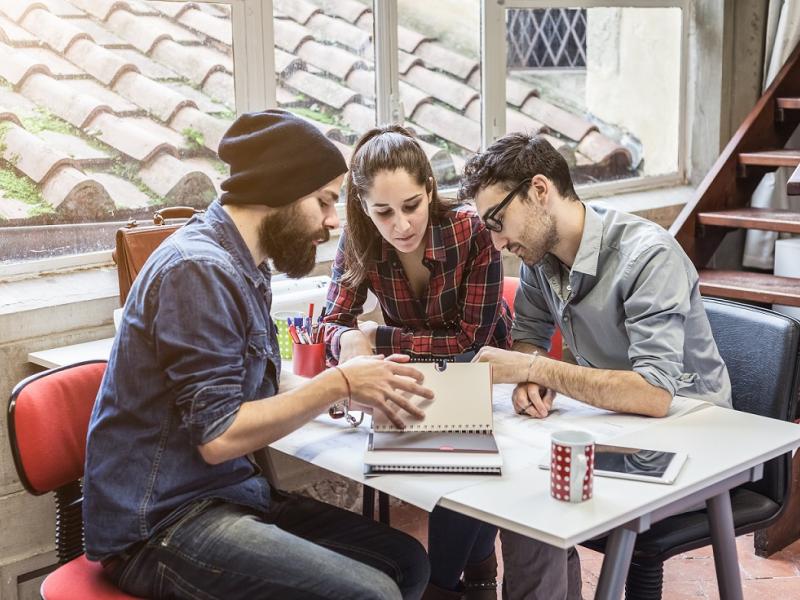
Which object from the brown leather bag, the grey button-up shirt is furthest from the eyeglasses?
the brown leather bag

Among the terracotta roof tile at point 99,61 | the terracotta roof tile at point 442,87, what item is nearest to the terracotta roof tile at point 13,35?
the terracotta roof tile at point 99,61

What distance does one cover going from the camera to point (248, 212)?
199cm

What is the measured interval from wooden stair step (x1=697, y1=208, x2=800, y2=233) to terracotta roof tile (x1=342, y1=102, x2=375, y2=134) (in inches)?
58.8

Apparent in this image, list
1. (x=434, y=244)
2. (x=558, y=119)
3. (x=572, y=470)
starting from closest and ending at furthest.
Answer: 1. (x=572, y=470)
2. (x=434, y=244)
3. (x=558, y=119)

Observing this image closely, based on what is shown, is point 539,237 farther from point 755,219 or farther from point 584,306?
point 755,219

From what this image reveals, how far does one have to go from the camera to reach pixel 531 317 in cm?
265

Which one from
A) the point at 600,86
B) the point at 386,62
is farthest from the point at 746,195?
the point at 386,62

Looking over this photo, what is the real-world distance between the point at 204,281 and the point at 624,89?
3.61m

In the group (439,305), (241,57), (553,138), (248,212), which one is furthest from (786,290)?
(248,212)

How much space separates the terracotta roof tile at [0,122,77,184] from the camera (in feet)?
9.52

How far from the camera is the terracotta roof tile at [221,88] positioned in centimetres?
332

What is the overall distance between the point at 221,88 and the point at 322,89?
45 centimetres

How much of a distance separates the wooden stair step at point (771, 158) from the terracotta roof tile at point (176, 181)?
2.35 m

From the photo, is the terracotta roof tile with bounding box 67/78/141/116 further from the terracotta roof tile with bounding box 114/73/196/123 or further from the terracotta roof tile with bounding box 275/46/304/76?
the terracotta roof tile with bounding box 275/46/304/76
